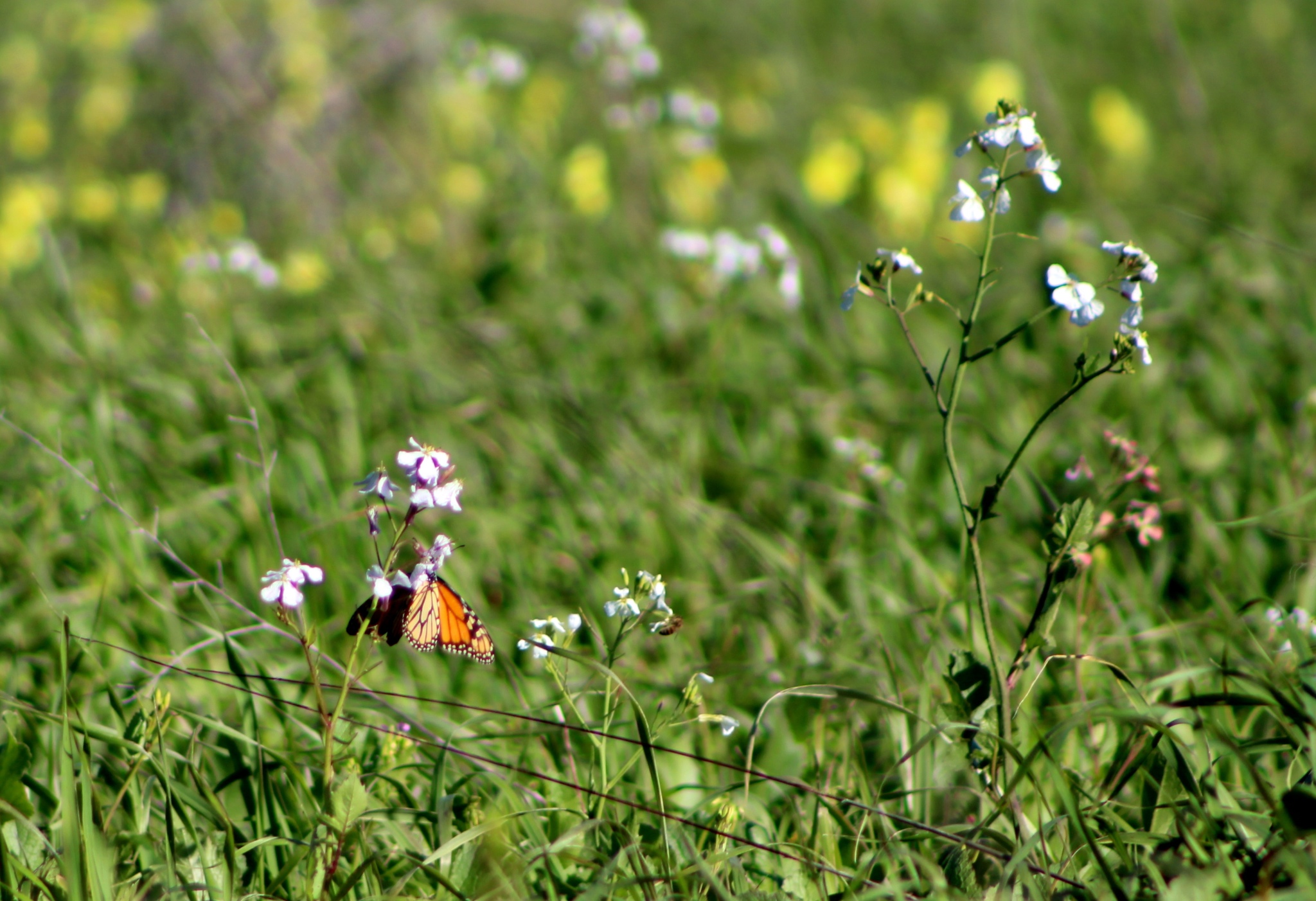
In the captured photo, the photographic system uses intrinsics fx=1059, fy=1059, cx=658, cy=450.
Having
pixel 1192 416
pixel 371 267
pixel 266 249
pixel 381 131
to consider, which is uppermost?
pixel 381 131

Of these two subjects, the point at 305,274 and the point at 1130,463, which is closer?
the point at 1130,463

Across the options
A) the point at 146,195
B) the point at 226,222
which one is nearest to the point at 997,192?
the point at 226,222

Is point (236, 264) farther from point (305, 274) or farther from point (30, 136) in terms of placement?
point (30, 136)

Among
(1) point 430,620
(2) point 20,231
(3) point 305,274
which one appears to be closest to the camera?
(1) point 430,620

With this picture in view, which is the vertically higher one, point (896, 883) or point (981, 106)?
point (981, 106)

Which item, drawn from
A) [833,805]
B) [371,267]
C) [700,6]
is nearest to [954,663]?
[833,805]

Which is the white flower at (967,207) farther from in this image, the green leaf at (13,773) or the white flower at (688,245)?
the white flower at (688,245)

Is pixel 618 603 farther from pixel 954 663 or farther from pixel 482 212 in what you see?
pixel 482 212
